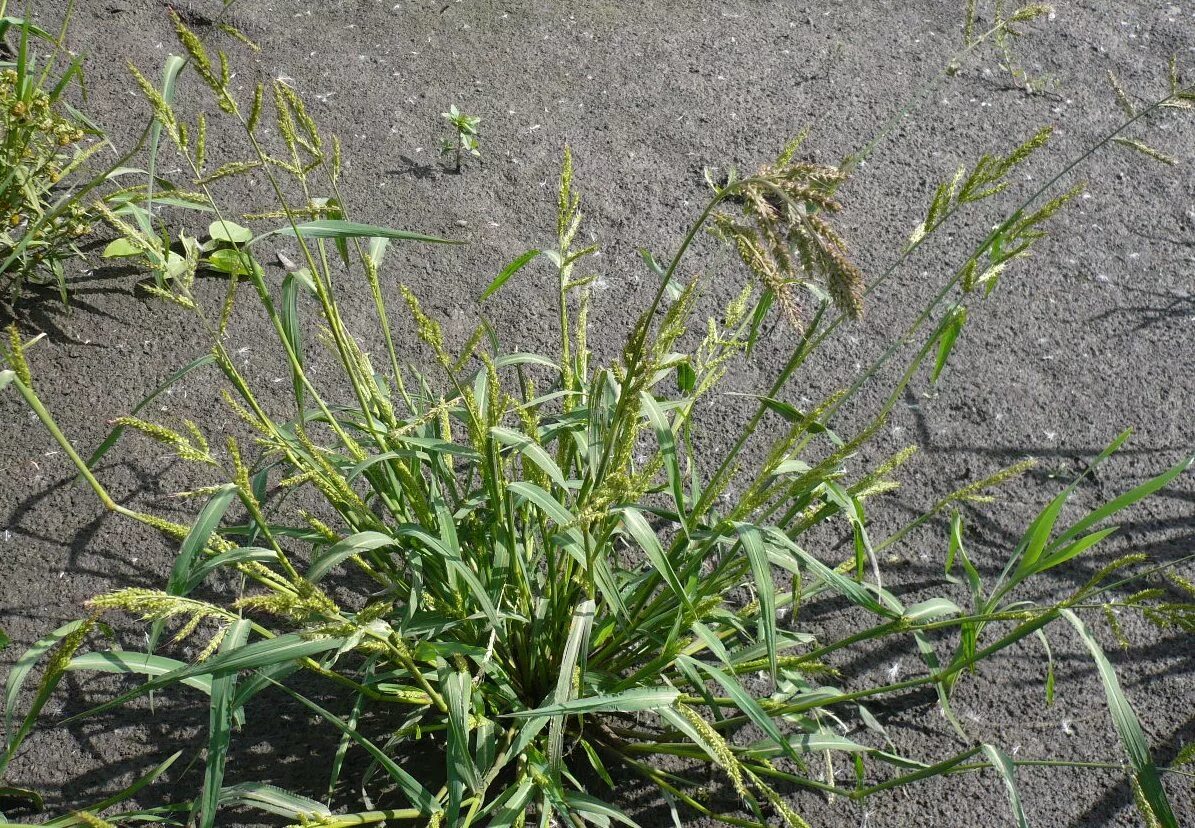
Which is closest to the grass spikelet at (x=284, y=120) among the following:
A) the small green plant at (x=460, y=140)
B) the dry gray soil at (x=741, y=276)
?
the dry gray soil at (x=741, y=276)

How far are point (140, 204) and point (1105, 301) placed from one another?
2389mm

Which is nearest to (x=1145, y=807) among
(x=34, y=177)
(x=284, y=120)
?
(x=284, y=120)

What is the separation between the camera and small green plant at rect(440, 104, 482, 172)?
2.75 metres

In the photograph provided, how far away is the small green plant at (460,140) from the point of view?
2752 mm

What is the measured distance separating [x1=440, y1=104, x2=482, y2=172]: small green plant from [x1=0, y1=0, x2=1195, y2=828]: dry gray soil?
0.05 m

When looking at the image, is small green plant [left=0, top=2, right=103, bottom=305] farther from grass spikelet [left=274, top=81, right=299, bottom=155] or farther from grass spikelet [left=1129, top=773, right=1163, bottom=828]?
grass spikelet [left=1129, top=773, right=1163, bottom=828]

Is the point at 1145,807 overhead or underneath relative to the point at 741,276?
overhead

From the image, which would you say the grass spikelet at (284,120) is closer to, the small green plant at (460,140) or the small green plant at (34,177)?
the small green plant at (34,177)

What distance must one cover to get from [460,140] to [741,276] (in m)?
0.88

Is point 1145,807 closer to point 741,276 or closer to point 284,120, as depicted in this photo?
point 284,120

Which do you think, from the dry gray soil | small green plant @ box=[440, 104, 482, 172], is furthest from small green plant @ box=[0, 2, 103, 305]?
small green plant @ box=[440, 104, 482, 172]

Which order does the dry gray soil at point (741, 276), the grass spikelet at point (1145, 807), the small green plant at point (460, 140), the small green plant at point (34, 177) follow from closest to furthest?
the grass spikelet at point (1145, 807), the dry gray soil at point (741, 276), the small green plant at point (34, 177), the small green plant at point (460, 140)

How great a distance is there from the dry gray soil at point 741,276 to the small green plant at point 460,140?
0.05 metres

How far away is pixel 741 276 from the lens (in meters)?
2.61
